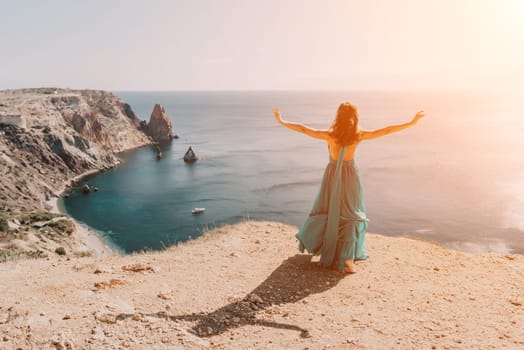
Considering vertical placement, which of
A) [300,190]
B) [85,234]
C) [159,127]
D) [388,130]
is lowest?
[85,234]

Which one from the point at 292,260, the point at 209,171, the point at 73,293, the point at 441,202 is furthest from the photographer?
the point at 209,171

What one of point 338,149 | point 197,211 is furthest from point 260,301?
point 197,211

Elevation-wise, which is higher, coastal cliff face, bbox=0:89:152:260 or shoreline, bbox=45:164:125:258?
coastal cliff face, bbox=0:89:152:260

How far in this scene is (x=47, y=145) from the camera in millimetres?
64062

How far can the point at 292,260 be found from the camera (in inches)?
356

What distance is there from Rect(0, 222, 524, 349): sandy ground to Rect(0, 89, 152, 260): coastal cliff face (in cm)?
3129

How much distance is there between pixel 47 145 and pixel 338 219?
6766 centimetres

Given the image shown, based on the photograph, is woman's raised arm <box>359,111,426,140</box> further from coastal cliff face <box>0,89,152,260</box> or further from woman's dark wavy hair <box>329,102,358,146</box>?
coastal cliff face <box>0,89,152,260</box>

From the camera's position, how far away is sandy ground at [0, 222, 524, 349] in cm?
539

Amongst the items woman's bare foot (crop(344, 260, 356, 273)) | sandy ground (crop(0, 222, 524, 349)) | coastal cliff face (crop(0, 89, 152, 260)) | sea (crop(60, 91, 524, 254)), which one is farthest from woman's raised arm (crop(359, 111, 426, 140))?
coastal cliff face (crop(0, 89, 152, 260))

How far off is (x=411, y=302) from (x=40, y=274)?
751cm

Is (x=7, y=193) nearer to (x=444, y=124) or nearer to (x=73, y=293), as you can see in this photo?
(x=73, y=293)

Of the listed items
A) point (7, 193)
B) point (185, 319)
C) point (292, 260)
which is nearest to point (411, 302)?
point (292, 260)

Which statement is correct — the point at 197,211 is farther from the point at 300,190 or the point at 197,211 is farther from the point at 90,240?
the point at 300,190
